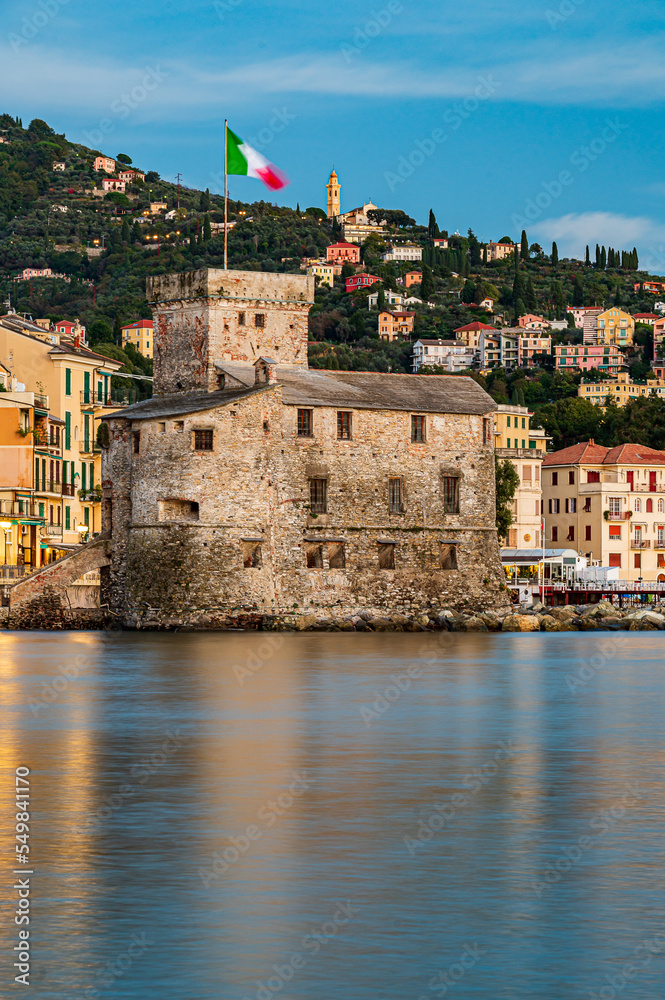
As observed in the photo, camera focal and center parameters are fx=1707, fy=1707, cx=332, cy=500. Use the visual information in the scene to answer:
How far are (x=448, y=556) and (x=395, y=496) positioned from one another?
328cm

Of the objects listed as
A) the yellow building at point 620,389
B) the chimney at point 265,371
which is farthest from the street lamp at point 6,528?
the yellow building at point 620,389

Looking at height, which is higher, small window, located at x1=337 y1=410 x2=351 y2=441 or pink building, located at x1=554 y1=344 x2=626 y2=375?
pink building, located at x1=554 y1=344 x2=626 y2=375

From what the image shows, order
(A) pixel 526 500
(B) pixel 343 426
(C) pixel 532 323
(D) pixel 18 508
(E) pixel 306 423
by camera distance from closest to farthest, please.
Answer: (E) pixel 306 423 < (B) pixel 343 426 < (D) pixel 18 508 < (A) pixel 526 500 < (C) pixel 532 323

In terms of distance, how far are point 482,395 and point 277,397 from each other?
9656 mm

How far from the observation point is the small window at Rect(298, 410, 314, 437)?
189 feet

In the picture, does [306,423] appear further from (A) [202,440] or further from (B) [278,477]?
(A) [202,440]

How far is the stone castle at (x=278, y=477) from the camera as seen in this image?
55781mm

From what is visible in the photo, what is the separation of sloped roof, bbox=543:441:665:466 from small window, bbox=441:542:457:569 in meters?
33.1

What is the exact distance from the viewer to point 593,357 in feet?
608

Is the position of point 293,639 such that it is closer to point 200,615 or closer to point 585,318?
point 200,615

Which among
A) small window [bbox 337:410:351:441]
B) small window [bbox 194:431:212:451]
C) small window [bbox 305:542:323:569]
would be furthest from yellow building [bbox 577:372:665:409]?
small window [bbox 194:431:212:451]

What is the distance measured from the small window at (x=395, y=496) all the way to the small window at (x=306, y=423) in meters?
3.73

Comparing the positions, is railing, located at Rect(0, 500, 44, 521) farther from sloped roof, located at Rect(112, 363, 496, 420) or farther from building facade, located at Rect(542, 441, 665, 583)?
building facade, located at Rect(542, 441, 665, 583)

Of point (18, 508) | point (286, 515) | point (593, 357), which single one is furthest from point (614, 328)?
point (286, 515)
